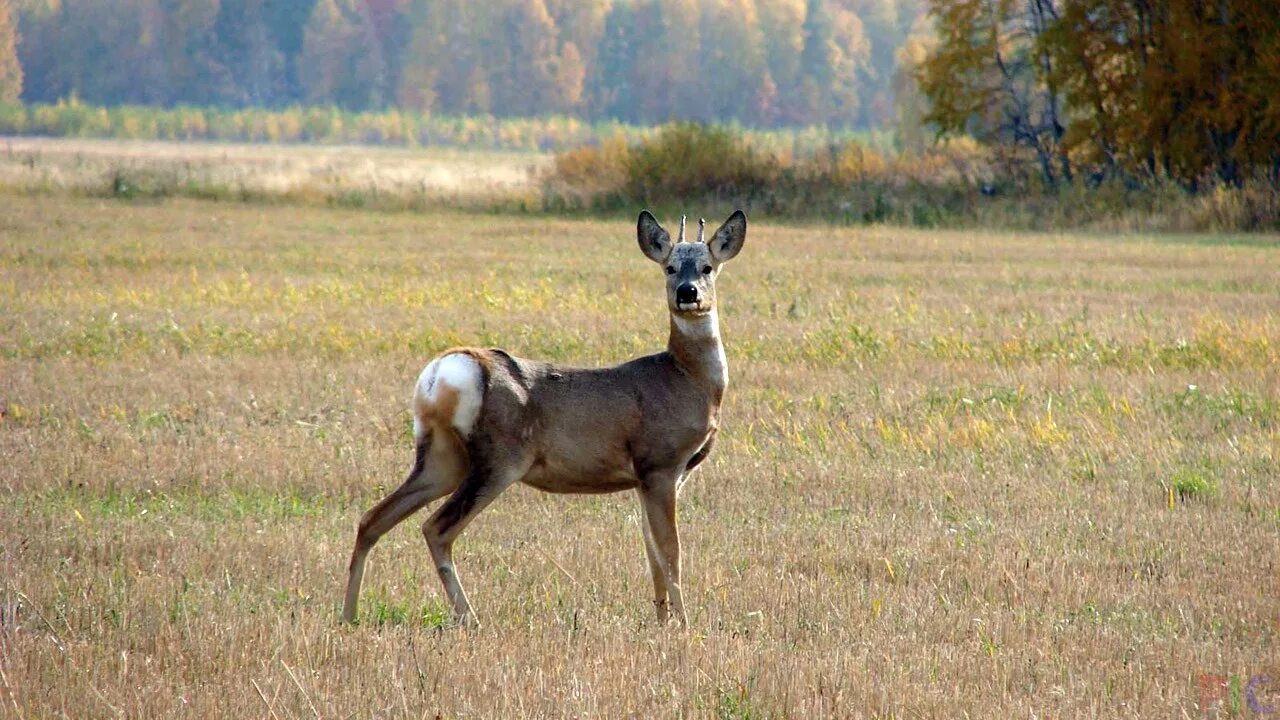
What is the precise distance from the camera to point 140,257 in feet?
74.0

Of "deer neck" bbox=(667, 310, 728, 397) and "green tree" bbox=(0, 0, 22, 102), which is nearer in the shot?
"deer neck" bbox=(667, 310, 728, 397)

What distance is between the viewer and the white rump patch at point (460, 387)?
254 inches

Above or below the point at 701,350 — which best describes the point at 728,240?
above

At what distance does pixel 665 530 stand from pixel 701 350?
85 cm

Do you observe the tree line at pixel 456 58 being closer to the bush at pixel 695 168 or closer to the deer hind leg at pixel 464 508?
the bush at pixel 695 168

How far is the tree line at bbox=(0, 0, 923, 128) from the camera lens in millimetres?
123875

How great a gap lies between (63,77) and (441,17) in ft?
93.4

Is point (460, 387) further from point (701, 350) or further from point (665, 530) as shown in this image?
point (701, 350)

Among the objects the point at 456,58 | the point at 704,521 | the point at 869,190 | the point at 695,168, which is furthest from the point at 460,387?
the point at 456,58

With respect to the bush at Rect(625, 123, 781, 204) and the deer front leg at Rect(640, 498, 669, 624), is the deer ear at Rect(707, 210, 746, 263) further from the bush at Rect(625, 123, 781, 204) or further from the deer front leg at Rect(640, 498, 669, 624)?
the bush at Rect(625, 123, 781, 204)

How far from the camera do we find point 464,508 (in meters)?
6.42

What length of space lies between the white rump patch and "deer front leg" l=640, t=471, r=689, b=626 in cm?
76

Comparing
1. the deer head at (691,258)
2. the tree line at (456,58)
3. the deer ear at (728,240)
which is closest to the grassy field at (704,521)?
the deer head at (691,258)

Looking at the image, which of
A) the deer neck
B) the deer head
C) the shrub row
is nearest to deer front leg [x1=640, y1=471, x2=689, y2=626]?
the deer neck
